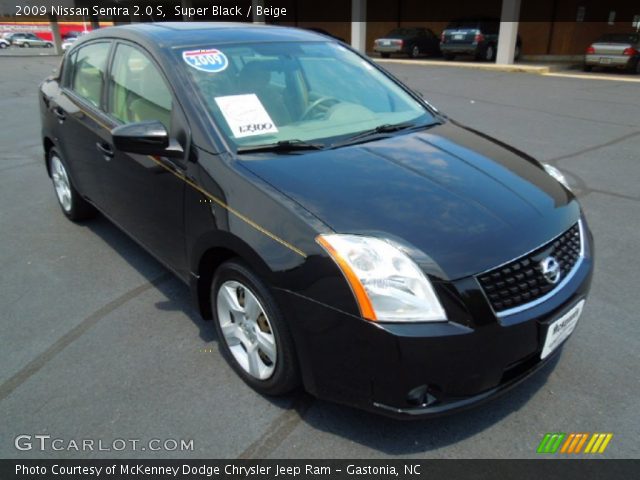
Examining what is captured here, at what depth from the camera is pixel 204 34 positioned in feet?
10.2

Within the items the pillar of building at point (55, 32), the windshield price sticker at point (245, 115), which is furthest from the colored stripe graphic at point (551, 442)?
the pillar of building at point (55, 32)

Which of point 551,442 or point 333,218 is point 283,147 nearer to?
point 333,218

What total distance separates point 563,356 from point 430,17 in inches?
1126

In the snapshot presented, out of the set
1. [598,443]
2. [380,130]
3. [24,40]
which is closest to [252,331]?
[380,130]

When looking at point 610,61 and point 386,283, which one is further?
point 610,61

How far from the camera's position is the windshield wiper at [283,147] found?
8.16 ft

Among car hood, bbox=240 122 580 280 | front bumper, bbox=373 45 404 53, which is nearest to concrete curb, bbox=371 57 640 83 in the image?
front bumper, bbox=373 45 404 53

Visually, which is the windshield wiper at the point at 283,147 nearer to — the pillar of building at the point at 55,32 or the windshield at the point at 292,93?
the windshield at the point at 292,93

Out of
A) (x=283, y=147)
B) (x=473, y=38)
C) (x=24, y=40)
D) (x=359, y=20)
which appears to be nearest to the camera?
(x=283, y=147)

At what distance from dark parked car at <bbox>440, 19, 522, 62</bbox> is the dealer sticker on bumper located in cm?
2112

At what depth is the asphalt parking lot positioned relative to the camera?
2223mm

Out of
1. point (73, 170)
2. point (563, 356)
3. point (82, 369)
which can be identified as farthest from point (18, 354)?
point (563, 356)

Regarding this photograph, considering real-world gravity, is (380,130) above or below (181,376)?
above

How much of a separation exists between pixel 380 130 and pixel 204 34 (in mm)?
1260
